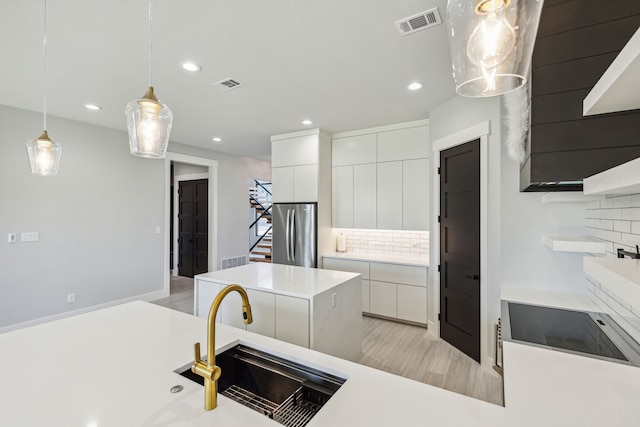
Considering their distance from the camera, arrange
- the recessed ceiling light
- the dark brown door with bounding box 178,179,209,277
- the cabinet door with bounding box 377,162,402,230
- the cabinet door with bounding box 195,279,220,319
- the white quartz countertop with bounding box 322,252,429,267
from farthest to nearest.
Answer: the dark brown door with bounding box 178,179,209,277
the cabinet door with bounding box 377,162,402,230
the white quartz countertop with bounding box 322,252,429,267
the cabinet door with bounding box 195,279,220,319
the recessed ceiling light

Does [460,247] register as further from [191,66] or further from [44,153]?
[44,153]

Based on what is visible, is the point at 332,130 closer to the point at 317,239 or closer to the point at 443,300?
the point at 317,239

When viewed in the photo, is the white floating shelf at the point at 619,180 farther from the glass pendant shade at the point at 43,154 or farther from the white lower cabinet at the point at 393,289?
the glass pendant shade at the point at 43,154

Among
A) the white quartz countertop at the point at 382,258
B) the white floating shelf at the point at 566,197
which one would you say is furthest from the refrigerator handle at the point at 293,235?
the white floating shelf at the point at 566,197

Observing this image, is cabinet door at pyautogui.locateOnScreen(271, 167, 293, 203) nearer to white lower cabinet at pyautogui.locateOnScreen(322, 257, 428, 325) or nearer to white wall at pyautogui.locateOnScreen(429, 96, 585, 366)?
white lower cabinet at pyautogui.locateOnScreen(322, 257, 428, 325)

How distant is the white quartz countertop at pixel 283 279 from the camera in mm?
2307

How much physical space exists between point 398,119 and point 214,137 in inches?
121

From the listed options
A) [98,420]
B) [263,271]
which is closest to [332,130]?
[263,271]

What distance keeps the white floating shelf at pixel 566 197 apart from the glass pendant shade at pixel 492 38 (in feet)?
5.51

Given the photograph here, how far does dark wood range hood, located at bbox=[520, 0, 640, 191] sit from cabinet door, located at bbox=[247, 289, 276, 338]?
6.55 feet

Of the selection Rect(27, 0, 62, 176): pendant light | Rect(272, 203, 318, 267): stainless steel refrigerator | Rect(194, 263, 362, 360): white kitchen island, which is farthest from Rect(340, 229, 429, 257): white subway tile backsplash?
Rect(27, 0, 62, 176): pendant light

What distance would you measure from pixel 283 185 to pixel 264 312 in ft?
8.80

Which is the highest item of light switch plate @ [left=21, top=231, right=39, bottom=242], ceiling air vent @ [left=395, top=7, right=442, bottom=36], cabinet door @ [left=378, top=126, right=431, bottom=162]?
ceiling air vent @ [left=395, top=7, right=442, bottom=36]

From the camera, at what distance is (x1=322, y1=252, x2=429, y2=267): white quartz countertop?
3883 millimetres
